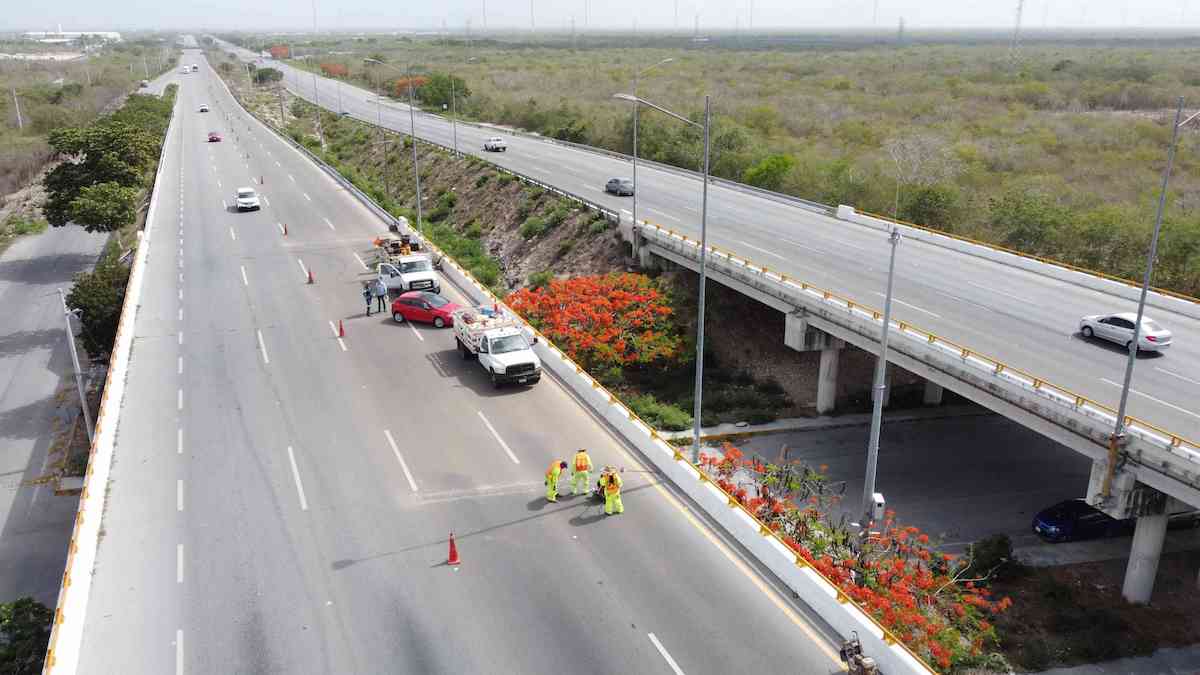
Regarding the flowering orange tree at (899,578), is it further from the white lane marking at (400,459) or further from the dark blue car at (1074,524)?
the white lane marking at (400,459)

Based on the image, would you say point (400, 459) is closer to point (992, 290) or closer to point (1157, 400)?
point (1157, 400)

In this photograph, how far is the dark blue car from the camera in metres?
26.0

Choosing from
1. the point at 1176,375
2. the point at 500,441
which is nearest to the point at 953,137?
the point at 1176,375

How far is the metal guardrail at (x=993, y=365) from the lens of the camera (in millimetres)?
20422

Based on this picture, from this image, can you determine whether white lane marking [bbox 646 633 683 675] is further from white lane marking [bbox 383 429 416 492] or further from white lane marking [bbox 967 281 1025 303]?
white lane marking [bbox 967 281 1025 303]

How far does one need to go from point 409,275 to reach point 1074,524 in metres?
25.5

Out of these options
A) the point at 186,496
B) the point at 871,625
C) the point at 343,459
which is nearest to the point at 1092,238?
the point at 871,625

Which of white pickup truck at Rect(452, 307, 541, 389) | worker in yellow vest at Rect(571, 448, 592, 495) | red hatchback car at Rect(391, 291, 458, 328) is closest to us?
worker in yellow vest at Rect(571, 448, 592, 495)

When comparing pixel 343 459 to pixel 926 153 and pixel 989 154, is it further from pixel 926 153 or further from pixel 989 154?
pixel 989 154

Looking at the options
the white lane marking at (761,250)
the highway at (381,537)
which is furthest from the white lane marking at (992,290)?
the highway at (381,537)

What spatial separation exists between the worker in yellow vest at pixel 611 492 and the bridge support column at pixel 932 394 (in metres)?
19.9

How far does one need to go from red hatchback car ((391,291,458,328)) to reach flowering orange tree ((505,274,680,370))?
11.5ft

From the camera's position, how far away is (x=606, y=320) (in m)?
35.9

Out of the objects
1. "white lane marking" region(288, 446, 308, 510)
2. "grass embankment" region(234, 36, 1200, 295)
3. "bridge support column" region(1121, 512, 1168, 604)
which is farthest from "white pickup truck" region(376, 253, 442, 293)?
"bridge support column" region(1121, 512, 1168, 604)
